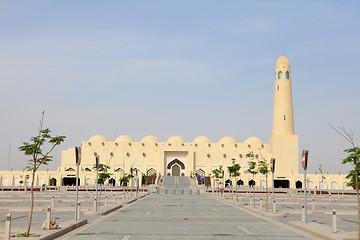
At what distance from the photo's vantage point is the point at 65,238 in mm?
13047

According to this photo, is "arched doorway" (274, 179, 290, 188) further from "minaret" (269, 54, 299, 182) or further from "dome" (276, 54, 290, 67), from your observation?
"dome" (276, 54, 290, 67)

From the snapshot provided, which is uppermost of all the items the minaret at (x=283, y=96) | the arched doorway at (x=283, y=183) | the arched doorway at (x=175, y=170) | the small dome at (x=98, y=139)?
the minaret at (x=283, y=96)

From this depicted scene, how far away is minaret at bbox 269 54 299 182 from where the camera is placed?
321ft

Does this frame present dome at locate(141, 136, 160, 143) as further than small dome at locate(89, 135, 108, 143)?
Yes

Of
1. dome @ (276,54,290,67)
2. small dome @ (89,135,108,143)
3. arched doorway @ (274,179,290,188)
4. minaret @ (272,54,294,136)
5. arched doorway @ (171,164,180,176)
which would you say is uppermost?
dome @ (276,54,290,67)

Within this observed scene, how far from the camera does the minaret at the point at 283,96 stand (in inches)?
3849

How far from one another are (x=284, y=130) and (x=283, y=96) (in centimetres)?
851

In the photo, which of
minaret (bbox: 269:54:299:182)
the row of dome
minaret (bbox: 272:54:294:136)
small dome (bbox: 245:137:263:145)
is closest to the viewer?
minaret (bbox: 272:54:294:136)

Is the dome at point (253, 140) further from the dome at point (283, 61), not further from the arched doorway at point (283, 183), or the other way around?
the dome at point (283, 61)

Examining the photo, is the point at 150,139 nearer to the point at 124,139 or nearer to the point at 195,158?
the point at 124,139

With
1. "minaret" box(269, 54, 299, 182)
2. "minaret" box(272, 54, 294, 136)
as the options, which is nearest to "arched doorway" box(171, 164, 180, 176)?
"minaret" box(269, 54, 299, 182)

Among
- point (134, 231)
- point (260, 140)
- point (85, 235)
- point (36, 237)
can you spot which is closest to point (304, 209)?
point (134, 231)

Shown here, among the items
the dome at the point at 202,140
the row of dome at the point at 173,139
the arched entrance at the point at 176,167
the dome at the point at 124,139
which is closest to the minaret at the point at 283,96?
the row of dome at the point at 173,139

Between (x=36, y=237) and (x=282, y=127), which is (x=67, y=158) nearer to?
(x=282, y=127)
